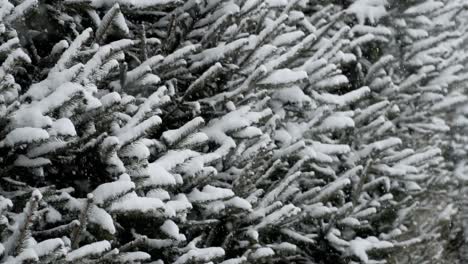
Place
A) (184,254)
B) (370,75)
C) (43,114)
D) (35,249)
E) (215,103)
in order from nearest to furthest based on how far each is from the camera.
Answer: (35,249) < (43,114) < (184,254) < (215,103) < (370,75)

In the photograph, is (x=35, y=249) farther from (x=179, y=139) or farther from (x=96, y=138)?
(x=179, y=139)

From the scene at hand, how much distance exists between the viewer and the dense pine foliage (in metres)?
2.99

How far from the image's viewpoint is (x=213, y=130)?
412 centimetres

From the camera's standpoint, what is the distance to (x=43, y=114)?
2.91m

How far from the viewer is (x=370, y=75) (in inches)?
254

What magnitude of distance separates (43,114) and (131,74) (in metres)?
0.84

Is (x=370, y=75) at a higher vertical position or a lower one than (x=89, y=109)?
lower

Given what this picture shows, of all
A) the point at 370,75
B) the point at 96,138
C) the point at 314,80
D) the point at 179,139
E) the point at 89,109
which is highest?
the point at 89,109

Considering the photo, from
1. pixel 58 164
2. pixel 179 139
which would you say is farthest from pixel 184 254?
pixel 58 164

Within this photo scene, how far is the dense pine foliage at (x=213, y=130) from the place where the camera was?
2.99m

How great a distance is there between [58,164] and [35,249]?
2.80 ft

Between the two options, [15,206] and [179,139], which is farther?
[179,139]

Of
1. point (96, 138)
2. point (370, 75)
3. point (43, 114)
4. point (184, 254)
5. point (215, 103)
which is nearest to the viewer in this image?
point (43, 114)

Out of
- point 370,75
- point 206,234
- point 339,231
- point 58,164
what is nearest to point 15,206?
point 58,164
